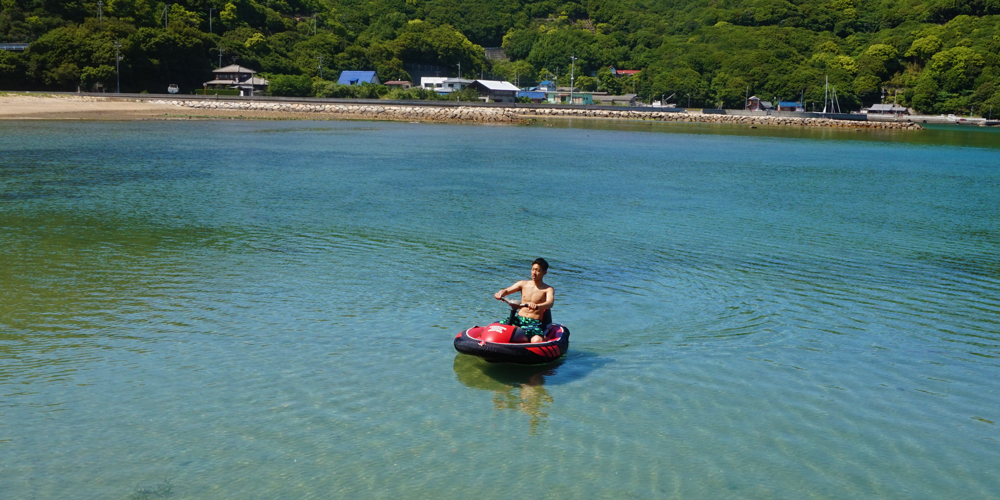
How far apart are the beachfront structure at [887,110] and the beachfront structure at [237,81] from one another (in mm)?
92366

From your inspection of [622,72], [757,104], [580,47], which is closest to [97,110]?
[757,104]

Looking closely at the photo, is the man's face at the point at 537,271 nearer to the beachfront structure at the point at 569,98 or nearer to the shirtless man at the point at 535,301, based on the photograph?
the shirtless man at the point at 535,301

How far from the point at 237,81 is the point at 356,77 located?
64.0 feet

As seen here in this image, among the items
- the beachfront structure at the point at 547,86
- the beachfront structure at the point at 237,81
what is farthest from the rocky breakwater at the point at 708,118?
the beachfront structure at the point at 547,86

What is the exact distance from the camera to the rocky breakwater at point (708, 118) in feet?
317

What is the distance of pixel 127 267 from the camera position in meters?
13.9

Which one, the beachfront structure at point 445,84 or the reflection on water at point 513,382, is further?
the beachfront structure at point 445,84

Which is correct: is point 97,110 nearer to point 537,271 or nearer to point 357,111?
point 357,111

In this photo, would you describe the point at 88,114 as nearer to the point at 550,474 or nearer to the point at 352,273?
the point at 352,273

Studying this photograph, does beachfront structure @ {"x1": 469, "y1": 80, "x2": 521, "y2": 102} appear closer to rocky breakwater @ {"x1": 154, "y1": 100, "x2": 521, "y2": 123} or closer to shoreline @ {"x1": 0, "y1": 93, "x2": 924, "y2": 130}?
shoreline @ {"x1": 0, "y1": 93, "x2": 924, "y2": 130}

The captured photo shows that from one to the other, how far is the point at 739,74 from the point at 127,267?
128 m

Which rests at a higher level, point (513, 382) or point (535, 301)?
point (535, 301)

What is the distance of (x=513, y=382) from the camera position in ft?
29.9

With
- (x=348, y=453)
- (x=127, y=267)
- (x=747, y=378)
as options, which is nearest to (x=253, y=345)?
(x=348, y=453)
